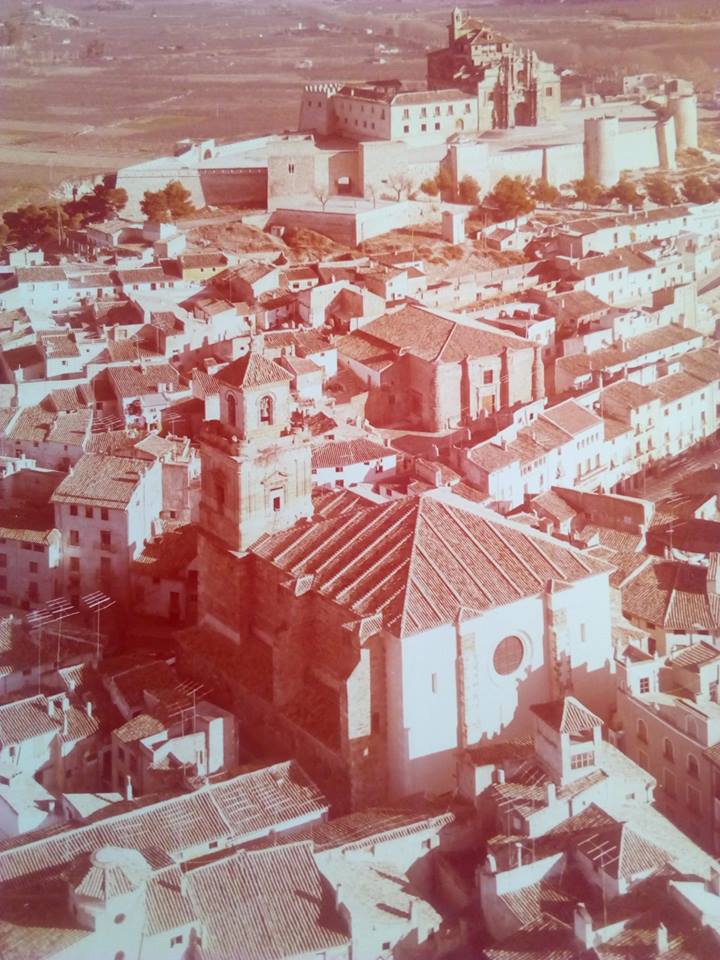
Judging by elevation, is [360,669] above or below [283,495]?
below

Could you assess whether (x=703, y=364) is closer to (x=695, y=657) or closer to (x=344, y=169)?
(x=344, y=169)

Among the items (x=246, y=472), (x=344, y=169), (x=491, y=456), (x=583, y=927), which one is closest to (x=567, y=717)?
(x=583, y=927)

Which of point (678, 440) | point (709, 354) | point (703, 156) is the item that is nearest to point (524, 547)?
point (678, 440)

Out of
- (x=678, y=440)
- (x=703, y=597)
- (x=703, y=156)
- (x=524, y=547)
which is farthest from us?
(x=703, y=156)

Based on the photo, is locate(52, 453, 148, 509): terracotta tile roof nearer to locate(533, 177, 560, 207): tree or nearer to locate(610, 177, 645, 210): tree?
locate(533, 177, 560, 207): tree

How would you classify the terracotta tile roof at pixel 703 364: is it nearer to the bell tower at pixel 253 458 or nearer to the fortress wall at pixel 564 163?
the fortress wall at pixel 564 163

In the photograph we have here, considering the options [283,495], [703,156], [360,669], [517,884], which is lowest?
[517,884]

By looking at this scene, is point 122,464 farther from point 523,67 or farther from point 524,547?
point 523,67
